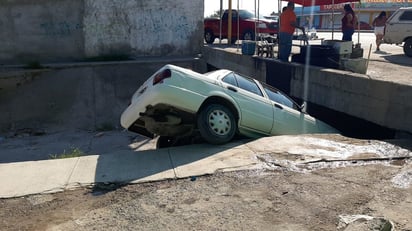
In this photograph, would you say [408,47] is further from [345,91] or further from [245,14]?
[245,14]

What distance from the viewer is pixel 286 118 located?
6.81 m

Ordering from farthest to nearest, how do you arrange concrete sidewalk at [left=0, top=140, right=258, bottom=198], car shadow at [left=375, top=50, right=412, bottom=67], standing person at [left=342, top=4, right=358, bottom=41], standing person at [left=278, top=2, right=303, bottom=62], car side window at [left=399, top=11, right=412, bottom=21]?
→ 1. car side window at [left=399, top=11, right=412, bottom=21]
2. standing person at [left=342, top=4, right=358, bottom=41]
3. car shadow at [left=375, top=50, right=412, bottom=67]
4. standing person at [left=278, top=2, right=303, bottom=62]
5. concrete sidewalk at [left=0, top=140, right=258, bottom=198]

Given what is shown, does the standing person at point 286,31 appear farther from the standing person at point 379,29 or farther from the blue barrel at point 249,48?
the standing person at point 379,29

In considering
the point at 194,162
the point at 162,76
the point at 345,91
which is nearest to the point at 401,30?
the point at 345,91

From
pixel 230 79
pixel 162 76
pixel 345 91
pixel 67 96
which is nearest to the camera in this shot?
pixel 162 76

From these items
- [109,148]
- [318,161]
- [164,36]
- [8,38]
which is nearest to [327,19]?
[164,36]

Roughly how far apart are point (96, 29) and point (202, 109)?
13.4 meters

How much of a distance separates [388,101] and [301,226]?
4405 mm

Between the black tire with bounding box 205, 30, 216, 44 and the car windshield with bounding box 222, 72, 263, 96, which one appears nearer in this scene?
the car windshield with bounding box 222, 72, 263, 96

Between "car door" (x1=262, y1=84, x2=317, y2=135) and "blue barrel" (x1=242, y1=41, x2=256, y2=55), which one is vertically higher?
"blue barrel" (x1=242, y1=41, x2=256, y2=55)

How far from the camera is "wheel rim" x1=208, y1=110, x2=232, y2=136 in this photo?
19.2 ft

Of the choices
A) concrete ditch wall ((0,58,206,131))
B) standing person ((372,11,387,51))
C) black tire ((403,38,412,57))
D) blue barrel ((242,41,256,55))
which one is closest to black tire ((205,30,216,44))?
concrete ditch wall ((0,58,206,131))

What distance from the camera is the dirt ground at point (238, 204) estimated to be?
135 inches

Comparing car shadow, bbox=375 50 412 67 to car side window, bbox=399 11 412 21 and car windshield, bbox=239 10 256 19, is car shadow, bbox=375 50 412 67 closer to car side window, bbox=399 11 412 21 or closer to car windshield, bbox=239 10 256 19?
car side window, bbox=399 11 412 21
